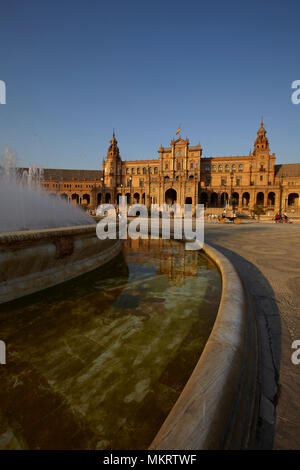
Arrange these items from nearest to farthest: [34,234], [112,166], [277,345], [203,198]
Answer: [277,345], [34,234], [203,198], [112,166]

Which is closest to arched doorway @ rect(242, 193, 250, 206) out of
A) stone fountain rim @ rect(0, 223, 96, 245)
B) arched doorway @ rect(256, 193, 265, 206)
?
arched doorway @ rect(256, 193, 265, 206)

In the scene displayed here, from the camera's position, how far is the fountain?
2.80 metres

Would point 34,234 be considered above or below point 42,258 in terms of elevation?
above

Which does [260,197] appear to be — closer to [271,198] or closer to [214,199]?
[271,198]

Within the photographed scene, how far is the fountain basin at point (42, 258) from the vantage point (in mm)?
2755

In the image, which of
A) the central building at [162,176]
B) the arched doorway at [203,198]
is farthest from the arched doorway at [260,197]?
the central building at [162,176]

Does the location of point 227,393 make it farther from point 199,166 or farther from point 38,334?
point 199,166

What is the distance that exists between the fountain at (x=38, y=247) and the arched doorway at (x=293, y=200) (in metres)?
58.8

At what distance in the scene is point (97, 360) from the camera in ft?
6.06

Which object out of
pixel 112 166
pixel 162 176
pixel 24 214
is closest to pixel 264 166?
pixel 162 176

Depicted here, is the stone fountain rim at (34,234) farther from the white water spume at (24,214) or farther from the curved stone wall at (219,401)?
the curved stone wall at (219,401)

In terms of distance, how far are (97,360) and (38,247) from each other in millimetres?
1938

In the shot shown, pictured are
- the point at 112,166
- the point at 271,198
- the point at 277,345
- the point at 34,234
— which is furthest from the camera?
the point at 112,166
